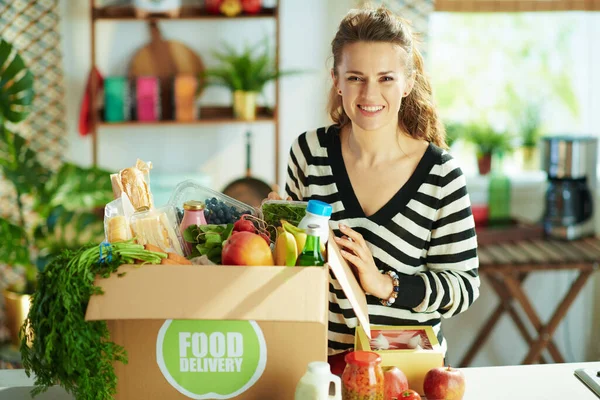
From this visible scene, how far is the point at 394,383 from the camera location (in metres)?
1.31

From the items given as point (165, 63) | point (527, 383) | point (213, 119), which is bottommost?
point (527, 383)

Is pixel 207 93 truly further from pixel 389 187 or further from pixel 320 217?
pixel 320 217

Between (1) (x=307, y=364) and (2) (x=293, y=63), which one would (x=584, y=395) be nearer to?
(1) (x=307, y=364)

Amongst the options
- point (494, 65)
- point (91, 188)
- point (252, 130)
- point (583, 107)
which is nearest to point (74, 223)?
point (91, 188)

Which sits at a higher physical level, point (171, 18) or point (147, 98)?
point (171, 18)

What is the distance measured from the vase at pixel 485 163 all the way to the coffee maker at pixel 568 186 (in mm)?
349

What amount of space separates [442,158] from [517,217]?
7.00 ft

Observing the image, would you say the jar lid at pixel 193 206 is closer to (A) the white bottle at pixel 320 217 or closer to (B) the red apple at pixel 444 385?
(A) the white bottle at pixel 320 217

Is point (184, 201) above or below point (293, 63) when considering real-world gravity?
below

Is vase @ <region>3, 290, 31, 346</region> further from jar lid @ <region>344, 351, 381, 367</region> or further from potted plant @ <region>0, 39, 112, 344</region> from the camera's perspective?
jar lid @ <region>344, 351, 381, 367</region>

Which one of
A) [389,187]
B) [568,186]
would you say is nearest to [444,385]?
[389,187]

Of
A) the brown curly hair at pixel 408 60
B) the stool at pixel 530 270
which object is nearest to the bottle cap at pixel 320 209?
the brown curly hair at pixel 408 60

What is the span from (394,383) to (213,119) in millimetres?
2525

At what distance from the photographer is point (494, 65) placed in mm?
3830
